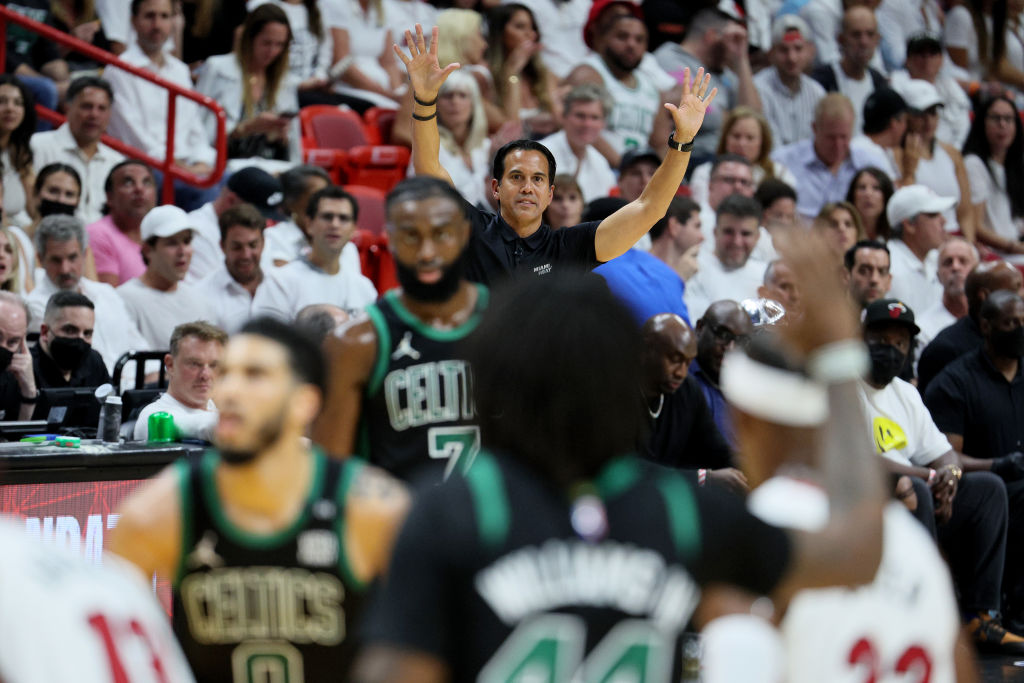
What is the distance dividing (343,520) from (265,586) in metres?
0.20

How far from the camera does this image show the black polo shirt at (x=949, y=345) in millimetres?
8602

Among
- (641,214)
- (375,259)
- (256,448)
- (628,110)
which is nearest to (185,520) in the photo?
(256,448)

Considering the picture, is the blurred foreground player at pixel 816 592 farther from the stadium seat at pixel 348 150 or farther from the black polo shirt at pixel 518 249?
the stadium seat at pixel 348 150

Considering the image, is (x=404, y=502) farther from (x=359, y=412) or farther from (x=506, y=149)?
(x=506, y=149)

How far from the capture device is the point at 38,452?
536cm

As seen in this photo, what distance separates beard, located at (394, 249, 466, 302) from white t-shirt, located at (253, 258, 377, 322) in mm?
4177

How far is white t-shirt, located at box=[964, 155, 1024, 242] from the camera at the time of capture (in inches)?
508

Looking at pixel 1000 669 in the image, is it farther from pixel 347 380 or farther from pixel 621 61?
pixel 621 61

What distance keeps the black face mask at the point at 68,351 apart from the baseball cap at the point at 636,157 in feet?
14.1

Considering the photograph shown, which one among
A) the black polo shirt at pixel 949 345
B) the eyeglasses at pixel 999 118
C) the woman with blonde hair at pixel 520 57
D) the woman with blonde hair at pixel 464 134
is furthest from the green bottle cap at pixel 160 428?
the eyeglasses at pixel 999 118

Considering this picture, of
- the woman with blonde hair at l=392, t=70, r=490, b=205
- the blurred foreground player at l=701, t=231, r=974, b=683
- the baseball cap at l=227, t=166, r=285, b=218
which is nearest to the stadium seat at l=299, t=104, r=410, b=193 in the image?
the woman with blonde hair at l=392, t=70, r=490, b=205

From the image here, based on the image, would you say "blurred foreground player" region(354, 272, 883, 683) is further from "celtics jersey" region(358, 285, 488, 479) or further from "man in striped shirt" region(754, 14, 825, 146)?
"man in striped shirt" region(754, 14, 825, 146)

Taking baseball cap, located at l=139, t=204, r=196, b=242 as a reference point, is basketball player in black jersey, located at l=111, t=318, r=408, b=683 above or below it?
below

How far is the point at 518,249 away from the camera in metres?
5.31
